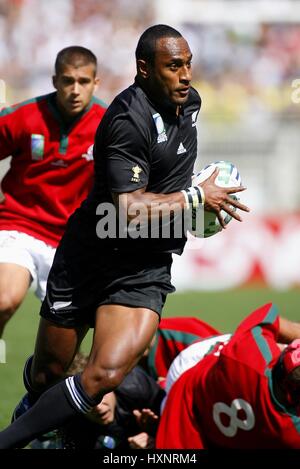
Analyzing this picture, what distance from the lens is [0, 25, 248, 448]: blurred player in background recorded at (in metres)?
4.14

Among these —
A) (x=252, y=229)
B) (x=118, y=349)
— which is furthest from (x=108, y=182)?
(x=252, y=229)

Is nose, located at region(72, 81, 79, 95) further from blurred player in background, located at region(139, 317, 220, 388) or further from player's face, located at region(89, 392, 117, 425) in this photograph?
player's face, located at region(89, 392, 117, 425)

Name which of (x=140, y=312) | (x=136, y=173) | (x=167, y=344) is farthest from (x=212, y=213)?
(x=167, y=344)

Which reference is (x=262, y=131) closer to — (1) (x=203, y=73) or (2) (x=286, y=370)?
(1) (x=203, y=73)

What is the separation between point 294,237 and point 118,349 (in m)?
9.59

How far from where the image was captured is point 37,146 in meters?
5.88

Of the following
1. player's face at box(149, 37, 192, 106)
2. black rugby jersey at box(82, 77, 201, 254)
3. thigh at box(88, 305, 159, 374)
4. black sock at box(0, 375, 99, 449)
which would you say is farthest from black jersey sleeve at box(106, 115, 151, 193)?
black sock at box(0, 375, 99, 449)

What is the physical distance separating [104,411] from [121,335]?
89 centimetres

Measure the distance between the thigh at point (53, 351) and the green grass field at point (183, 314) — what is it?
2.75ft

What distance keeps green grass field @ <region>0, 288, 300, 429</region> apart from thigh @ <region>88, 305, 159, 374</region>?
1.43m

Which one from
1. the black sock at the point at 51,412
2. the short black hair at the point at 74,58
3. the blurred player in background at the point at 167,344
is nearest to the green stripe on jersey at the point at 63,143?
the short black hair at the point at 74,58

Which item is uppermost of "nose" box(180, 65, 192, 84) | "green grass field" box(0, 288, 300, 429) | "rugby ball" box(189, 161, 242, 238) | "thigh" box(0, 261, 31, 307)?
"nose" box(180, 65, 192, 84)

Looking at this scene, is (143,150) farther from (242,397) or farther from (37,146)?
(37,146)

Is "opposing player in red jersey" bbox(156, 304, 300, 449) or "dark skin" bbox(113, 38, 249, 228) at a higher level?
"dark skin" bbox(113, 38, 249, 228)
